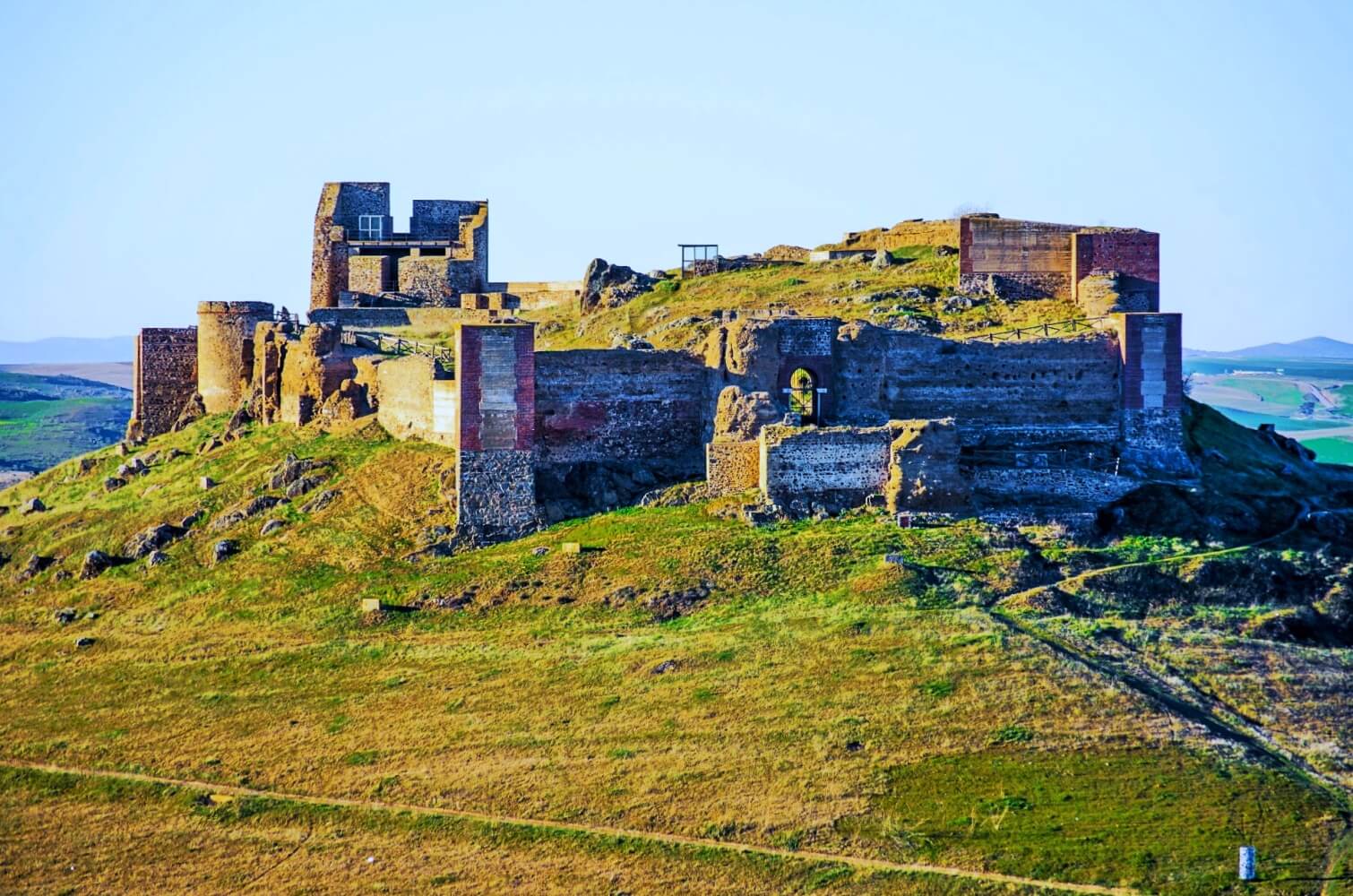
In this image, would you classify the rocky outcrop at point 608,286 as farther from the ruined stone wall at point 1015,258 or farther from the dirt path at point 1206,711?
the dirt path at point 1206,711

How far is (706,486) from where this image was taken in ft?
157

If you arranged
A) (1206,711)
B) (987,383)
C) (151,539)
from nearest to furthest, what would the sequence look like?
(1206,711)
(151,539)
(987,383)

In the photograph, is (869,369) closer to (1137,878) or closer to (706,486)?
(706,486)

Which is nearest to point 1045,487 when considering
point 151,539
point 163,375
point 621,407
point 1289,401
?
point 621,407

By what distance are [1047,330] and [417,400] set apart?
53.7 feet

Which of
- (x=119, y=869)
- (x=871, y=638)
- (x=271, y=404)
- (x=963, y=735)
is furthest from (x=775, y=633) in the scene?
(x=271, y=404)

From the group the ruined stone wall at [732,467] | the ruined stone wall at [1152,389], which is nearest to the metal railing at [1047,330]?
the ruined stone wall at [1152,389]

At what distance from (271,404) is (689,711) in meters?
22.9

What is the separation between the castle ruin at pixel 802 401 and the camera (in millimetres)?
46438

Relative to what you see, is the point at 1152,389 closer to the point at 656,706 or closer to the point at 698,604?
the point at 698,604

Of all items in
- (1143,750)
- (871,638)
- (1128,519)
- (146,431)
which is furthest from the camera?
(146,431)

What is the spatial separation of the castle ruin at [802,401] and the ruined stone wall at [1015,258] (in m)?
0.06

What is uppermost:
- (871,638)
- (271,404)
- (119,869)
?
(271,404)

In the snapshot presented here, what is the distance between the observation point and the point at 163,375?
6150cm
